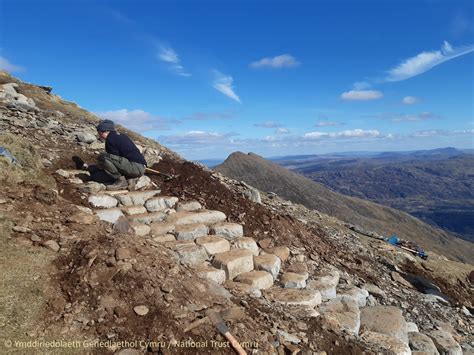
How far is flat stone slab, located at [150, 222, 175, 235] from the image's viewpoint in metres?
10.6

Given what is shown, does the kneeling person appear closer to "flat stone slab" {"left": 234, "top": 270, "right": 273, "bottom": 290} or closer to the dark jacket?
the dark jacket

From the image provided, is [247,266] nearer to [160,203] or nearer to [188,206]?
[188,206]

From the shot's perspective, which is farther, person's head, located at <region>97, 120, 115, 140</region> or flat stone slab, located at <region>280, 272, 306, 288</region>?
person's head, located at <region>97, 120, 115, 140</region>

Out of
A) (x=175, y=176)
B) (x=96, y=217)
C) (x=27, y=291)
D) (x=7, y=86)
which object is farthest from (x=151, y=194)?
(x=7, y=86)

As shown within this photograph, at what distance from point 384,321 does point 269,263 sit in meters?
3.39

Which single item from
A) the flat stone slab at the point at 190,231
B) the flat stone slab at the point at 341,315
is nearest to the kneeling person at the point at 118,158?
the flat stone slab at the point at 190,231

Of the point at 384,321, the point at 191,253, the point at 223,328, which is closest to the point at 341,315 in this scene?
the point at 384,321

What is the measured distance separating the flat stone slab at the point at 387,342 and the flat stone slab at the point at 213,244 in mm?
4297

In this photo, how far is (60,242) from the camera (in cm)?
788

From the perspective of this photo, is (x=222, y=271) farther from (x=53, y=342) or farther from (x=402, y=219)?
(x=402, y=219)

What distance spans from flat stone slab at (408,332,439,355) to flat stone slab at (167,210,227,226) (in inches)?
262

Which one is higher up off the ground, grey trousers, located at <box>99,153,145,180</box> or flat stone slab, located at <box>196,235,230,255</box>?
grey trousers, located at <box>99,153,145,180</box>

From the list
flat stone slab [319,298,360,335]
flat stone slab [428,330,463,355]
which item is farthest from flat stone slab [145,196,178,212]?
flat stone slab [428,330,463,355]

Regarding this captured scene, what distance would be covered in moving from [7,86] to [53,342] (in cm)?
2578
